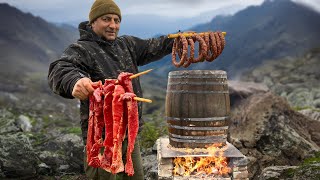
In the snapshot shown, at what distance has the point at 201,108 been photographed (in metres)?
5.97

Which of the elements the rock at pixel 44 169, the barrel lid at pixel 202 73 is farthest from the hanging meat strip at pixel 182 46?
the rock at pixel 44 169

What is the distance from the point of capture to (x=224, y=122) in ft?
20.1

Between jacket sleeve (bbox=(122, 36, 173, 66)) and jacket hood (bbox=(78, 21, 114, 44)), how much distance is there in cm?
69

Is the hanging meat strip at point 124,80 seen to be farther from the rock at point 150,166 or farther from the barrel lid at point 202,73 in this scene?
the rock at point 150,166

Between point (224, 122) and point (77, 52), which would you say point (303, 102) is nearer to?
point (224, 122)

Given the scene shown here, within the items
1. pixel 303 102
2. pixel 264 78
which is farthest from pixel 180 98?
pixel 264 78

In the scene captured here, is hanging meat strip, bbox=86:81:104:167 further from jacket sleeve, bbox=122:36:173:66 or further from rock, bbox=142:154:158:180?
rock, bbox=142:154:158:180

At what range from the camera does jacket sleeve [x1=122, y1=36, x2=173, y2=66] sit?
629cm

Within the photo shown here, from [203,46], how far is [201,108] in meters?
1.00

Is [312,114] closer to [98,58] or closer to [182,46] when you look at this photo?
[182,46]

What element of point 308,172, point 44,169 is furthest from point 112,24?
point 44,169

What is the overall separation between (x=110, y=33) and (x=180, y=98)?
62.2 inches

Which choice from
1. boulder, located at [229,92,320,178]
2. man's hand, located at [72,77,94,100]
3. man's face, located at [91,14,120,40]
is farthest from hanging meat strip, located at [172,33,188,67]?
boulder, located at [229,92,320,178]

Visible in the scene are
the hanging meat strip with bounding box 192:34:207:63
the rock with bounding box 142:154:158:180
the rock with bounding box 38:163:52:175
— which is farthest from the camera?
the rock with bounding box 38:163:52:175
